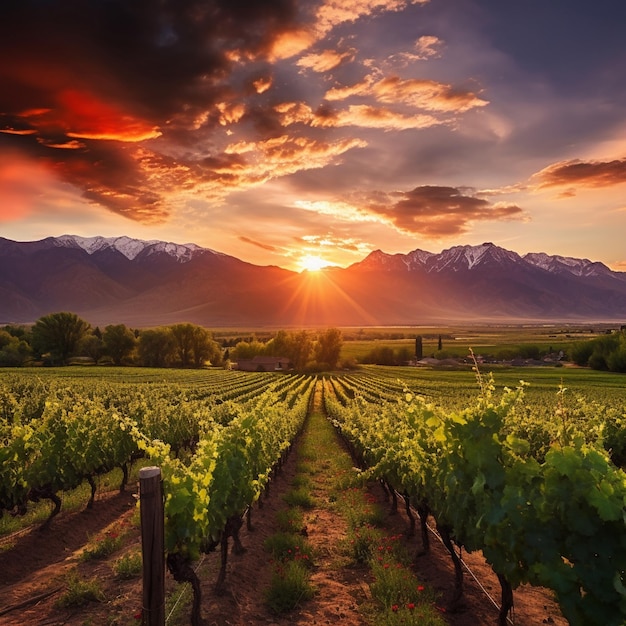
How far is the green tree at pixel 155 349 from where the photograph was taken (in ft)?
385

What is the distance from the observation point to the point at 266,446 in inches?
596

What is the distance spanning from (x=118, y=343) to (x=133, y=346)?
4.16 m

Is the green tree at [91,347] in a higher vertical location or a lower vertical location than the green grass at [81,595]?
higher

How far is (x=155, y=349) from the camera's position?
11781cm

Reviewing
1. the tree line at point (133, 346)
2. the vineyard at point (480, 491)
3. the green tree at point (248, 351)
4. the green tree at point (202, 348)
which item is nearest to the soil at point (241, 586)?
the vineyard at point (480, 491)

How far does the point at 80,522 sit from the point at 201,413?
893cm

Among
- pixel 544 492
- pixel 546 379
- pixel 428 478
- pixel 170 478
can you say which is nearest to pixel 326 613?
pixel 428 478

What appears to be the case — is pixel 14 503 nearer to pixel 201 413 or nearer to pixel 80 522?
pixel 80 522

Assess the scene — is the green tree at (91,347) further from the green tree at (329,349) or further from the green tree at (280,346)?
the green tree at (329,349)

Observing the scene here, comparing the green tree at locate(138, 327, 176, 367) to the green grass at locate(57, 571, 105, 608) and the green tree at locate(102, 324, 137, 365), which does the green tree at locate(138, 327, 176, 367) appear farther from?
the green grass at locate(57, 571, 105, 608)

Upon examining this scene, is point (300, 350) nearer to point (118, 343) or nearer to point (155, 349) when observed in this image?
point (155, 349)

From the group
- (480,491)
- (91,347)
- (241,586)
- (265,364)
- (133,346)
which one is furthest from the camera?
(265,364)

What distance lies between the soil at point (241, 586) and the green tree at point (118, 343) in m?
112

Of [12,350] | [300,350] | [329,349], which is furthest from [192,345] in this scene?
[12,350]
